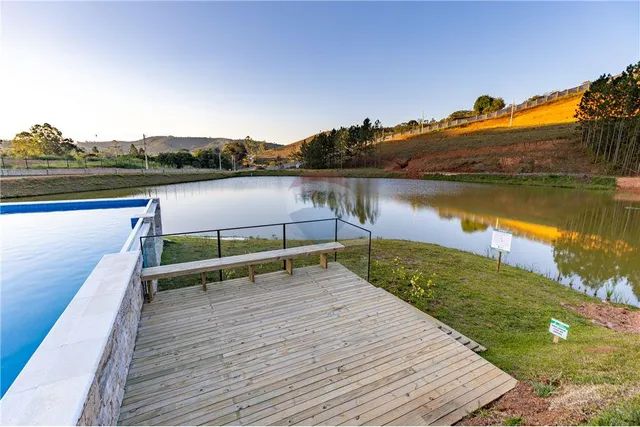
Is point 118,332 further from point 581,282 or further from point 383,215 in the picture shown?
point 383,215

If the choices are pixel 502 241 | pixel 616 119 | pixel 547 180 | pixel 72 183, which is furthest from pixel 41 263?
pixel 616 119

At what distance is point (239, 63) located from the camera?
26781 millimetres

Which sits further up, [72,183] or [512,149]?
[512,149]

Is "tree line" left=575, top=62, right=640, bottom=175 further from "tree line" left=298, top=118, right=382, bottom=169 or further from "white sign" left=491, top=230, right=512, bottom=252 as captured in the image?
"white sign" left=491, top=230, right=512, bottom=252

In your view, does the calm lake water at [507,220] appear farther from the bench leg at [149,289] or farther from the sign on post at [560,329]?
the bench leg at [149,289]

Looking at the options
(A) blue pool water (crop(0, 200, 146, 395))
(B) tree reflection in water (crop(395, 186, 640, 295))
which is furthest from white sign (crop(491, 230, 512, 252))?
(A) blue pool water (crop(0, 200, 146, 395))

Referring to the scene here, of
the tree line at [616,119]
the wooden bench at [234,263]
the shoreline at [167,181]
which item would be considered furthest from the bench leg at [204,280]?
the tree line at [616,119]

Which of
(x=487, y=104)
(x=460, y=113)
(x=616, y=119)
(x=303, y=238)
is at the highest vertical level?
(x=487, y=104)

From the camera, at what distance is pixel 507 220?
46.7 ft

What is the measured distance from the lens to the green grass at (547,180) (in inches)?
985

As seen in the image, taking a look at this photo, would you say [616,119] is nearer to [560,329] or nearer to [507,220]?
[507,220]

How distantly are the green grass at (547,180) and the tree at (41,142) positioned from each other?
184 feet

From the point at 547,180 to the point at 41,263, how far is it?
3679cm

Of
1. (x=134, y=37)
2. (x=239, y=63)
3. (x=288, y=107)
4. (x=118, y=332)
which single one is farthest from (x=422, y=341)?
(x=288, y=107)
